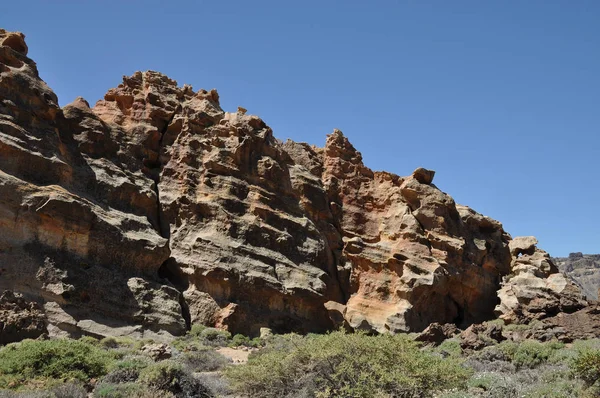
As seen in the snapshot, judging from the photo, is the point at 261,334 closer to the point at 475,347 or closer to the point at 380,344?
the point at 475,347

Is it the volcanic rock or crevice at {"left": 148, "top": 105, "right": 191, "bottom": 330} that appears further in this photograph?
crevice at {"left": 148, "top": 105, "right": 191, "bottom": 330}

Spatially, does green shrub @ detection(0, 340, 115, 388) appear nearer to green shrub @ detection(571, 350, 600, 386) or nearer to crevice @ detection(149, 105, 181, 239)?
green shrub @ detection(571, 350, 600, 386)

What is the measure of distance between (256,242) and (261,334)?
196 inches

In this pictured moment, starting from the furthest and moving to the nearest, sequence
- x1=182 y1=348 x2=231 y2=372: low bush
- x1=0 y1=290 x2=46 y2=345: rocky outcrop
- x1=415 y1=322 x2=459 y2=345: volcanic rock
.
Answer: x1=415 y1=322 x2=459 y2=345: volcanic rock < x1=0 y1=290 x2=46 y2=345: rocky outcrop < x1=182 y1=348 x2=231 y2=372: low bush

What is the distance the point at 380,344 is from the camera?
12.3 m

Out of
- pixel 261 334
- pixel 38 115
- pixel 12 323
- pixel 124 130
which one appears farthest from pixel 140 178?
pixel 12 323

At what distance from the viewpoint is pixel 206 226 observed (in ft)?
92.7

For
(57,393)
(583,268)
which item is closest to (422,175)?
(57,393)

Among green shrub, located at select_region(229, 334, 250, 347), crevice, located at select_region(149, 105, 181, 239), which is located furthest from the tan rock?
green shrub, located at select_region(229, 334, 250, 347)

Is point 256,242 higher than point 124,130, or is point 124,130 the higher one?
point 124,130

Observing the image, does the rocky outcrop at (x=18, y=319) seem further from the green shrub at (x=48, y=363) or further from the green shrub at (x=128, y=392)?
the green shrub at (x=128, y=392)

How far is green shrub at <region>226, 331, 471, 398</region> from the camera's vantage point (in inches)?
435

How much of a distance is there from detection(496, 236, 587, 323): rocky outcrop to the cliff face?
1223 millimetres

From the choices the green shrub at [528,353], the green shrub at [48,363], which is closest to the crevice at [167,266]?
the green shrub at [48,363]
